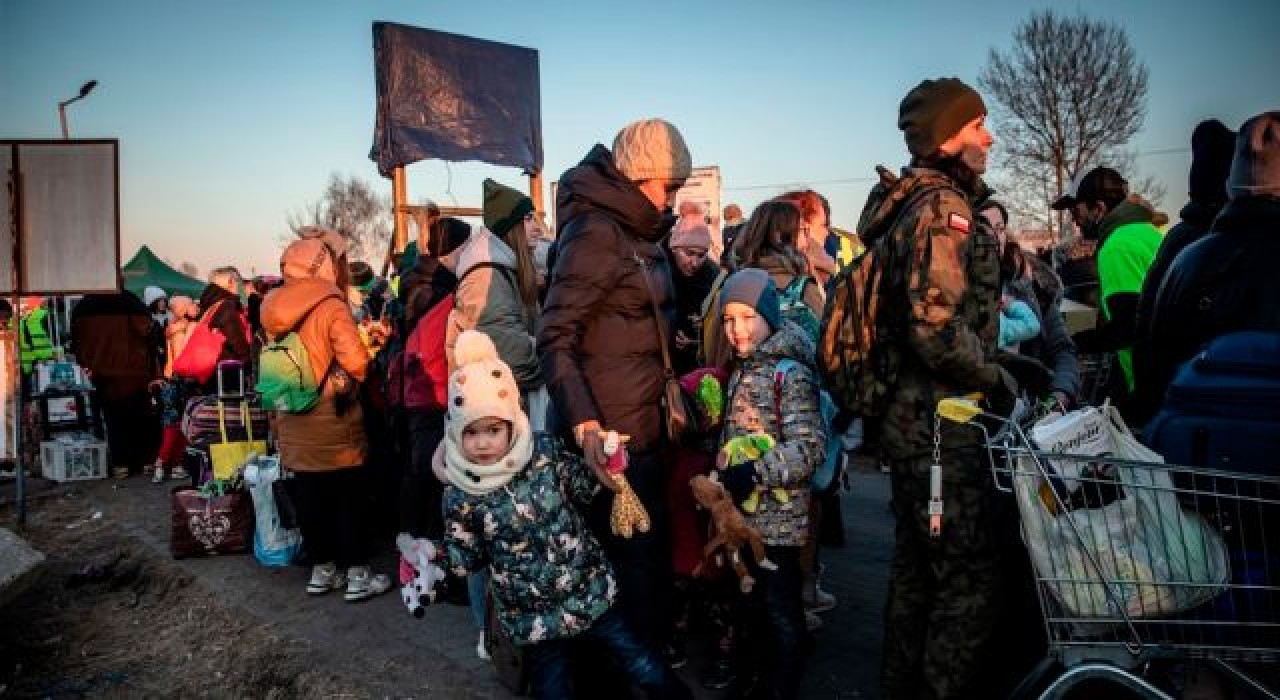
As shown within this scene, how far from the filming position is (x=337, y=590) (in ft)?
17.8

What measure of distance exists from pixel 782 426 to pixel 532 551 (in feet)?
3.64

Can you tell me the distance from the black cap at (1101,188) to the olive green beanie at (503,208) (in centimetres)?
366

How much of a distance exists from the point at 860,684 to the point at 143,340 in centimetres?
958

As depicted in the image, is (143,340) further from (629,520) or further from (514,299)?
(629,520)

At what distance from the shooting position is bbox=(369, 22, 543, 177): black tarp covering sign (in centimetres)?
797

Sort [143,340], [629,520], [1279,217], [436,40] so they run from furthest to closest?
1. [143,340]
2. [436,40]
3. [629,520]
4. [1279,217]

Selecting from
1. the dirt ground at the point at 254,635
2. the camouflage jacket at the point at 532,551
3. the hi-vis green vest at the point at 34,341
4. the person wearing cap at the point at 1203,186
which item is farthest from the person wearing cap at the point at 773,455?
the hi-vis green vest at the point at 34,341

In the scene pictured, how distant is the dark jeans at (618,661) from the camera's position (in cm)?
307

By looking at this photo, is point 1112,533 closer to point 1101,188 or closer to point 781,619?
point 781,619

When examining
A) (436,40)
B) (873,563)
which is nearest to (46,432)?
(436,40)

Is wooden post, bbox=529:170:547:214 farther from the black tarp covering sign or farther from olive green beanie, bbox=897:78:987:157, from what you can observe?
olive green beanie, bbox=897:78:987:157

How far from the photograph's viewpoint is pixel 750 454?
10.4 feet

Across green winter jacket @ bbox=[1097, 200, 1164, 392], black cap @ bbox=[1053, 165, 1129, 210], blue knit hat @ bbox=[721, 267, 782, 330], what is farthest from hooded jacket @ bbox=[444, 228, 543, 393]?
black cap @ bbox=[1053, 165, 1129, 210]

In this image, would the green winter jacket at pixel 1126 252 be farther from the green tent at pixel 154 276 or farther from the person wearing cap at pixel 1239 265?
the green tent at pixel 154 276
